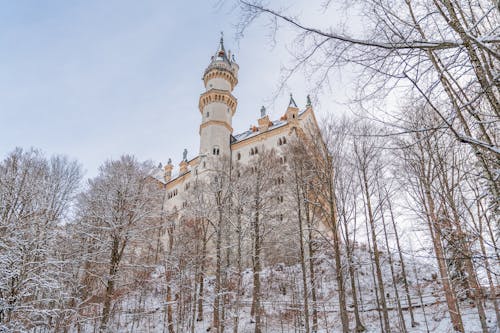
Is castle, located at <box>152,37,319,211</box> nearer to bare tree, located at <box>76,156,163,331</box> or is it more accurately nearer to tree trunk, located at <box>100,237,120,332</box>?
bare tree, located at <box>76,156,163,331</box>

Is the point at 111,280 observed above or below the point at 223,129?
below

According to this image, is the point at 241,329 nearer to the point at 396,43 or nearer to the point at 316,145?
the point at 316,145

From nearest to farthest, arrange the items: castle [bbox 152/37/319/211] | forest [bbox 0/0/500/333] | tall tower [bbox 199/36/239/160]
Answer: forest [bbox 0/0/500/333] → castle [bbox 152/37/319/211] → tall tower [bbox 199/36/239/160]

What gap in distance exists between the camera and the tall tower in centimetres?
4106

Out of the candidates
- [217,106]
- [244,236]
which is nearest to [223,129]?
[217,106]

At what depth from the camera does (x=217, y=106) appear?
43750 mm

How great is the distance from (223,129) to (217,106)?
396 cm

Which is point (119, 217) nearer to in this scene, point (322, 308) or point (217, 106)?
point (322, 308)

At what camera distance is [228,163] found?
22469 mm

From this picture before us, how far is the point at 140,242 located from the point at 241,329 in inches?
335

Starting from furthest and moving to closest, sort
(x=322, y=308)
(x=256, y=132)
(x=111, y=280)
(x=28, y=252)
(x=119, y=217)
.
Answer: (x=256, y=132), (x=322, y=308), (x=119, y=217), (x=111, y=280), (x=28, y=252)

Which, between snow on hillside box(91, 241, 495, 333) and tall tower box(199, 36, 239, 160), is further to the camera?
tall tower box(199, 36, 239, 160)

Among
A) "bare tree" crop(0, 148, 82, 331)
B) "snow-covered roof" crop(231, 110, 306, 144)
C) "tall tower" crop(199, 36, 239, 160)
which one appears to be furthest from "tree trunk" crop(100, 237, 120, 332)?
"snow-covered roof" crop(231, 110, 306, 144)

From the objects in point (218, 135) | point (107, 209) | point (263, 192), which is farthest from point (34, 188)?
point (218, 135)
